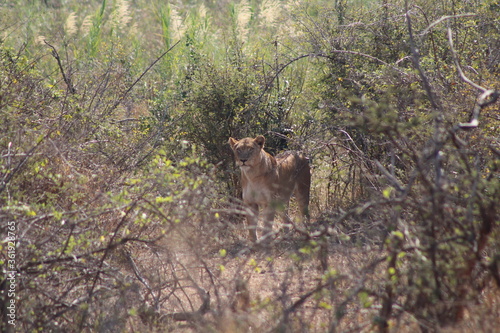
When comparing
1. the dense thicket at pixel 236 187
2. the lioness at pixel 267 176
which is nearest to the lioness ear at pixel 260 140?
the lioness at pixel 267 176

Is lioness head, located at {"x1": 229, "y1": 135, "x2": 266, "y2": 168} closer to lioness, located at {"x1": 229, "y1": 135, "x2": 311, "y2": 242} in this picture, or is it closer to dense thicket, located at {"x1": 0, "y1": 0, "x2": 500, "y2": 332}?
lioness, located at {"x1": 229, "y1": 135, "x2": 311, "y2": 242}

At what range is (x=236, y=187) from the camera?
10.0m

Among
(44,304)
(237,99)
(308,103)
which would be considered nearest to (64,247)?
(44,304)

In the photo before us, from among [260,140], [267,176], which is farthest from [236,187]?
[260,140]

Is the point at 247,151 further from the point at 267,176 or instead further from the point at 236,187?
the point at 236,187

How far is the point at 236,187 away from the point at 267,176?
1150 millimetres

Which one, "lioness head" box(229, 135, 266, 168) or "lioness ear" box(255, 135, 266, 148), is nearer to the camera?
"lioness head" box(229, 135, 266, 168)

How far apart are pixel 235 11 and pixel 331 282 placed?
12.7m

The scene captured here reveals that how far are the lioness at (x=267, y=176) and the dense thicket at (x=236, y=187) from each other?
34cm

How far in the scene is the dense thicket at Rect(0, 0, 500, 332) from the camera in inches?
159

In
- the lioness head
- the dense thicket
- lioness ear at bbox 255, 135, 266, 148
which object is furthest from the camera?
lioness ear at bbox 255, 135, 266, 148

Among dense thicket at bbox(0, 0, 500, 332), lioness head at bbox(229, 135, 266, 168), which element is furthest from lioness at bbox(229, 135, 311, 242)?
dense thicket at bbox(0, 0, 500, 332)

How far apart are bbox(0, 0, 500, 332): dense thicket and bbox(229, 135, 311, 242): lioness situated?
337mm

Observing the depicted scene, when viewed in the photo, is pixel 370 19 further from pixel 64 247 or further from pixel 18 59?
pixel 64 247
